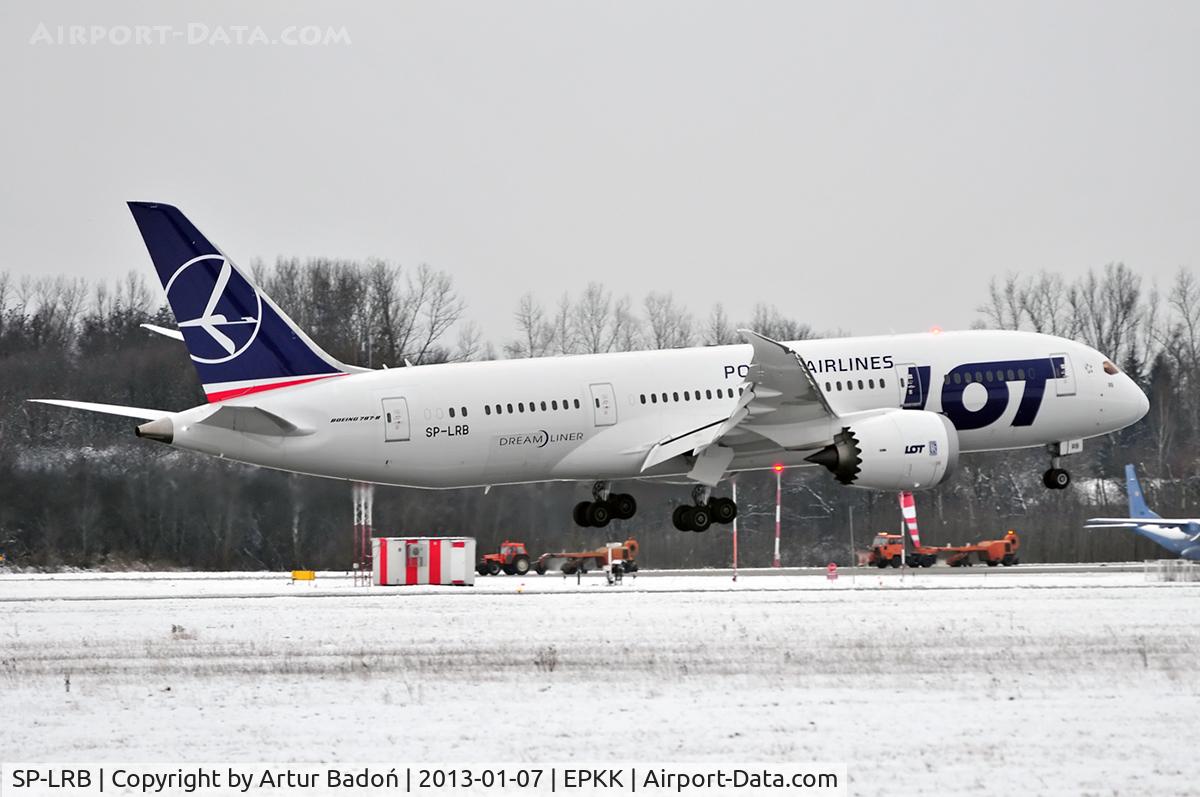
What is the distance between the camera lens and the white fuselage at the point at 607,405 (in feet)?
113

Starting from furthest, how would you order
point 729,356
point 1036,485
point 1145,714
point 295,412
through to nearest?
point 1036,485 → point 729,356 → point 295,412 → point 1145,714

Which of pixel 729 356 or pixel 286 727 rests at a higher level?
pixel 729 356

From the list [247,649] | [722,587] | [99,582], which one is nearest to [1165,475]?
[722,587]

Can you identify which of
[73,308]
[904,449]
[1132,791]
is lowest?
[1132,791]

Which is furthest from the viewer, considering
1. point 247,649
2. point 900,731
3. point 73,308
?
point 73,308

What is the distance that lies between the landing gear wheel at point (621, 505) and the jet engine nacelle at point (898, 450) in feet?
17.1

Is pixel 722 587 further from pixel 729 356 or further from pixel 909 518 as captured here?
pixel 909 518

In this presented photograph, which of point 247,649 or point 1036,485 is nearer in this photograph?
point 247,649

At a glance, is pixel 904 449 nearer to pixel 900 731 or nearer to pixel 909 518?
pixel 900 731

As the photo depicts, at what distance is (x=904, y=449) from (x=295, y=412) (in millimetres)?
12916

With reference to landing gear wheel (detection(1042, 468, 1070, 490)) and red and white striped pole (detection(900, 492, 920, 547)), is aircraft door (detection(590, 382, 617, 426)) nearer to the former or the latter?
landing gear wheel (detection(1042, 468, 1070, 490))

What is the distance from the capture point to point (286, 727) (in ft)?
55.9
